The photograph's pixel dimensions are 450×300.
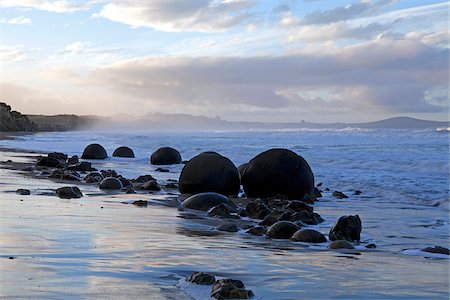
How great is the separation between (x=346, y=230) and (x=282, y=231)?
Result: 746mm

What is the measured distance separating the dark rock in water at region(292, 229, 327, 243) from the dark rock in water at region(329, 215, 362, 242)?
18 cm

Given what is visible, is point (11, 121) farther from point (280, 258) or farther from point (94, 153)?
point (280, 258)

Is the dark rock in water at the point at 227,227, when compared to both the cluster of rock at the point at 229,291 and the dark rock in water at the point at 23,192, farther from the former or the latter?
the dark rock in water at the point at 23,192

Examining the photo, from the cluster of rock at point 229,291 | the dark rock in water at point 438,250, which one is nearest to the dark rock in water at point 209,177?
the dark rock in water at point 438,250

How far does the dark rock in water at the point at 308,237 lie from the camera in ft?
23.9

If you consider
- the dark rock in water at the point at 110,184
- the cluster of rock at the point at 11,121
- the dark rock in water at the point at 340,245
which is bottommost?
the dark rock in water at the point at 340,245

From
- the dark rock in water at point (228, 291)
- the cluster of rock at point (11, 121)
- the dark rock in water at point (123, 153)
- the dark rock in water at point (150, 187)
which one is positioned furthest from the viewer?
the cluster of rock at point (11, 121)

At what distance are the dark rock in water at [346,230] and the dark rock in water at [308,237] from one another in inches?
6.9

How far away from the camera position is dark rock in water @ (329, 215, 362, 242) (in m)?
7.51

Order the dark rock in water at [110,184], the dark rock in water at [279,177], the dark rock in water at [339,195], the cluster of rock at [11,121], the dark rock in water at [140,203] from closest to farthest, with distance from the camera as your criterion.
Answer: the dark rock in water at [140,203] < the dark rock in water at [110,184] < the dark rock in water at [279,177] < the dark rock in water at [339,195] < the cluster of rock at [11,121]

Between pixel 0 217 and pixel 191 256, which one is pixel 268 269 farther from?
pixel 0 217

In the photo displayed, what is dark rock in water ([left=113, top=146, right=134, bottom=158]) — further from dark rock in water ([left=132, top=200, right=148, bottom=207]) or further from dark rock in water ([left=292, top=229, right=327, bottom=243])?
dark rock in water ([left=292, top=229, right=327, bottom=243])

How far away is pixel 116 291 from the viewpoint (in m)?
4.16

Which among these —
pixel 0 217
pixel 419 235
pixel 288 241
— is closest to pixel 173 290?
pixel 288 241
